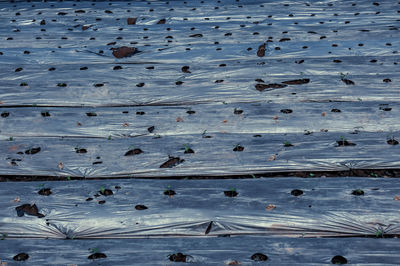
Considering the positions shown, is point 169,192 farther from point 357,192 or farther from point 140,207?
point 357,192

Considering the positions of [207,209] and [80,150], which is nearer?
[207,209]

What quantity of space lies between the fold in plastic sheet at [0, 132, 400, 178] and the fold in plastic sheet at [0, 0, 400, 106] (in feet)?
2.52

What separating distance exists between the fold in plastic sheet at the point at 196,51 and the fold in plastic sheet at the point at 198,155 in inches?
30.3

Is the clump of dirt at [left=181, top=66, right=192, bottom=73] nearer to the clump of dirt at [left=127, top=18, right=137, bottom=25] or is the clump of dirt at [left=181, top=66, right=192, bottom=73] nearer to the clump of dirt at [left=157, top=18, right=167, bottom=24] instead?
the clump of dirt at [left=157, top=18, right=167, bottom=24]

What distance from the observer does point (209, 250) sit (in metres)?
2.35

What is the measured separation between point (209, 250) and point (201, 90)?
223 centimetres

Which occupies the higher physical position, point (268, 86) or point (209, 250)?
point (268, 86)

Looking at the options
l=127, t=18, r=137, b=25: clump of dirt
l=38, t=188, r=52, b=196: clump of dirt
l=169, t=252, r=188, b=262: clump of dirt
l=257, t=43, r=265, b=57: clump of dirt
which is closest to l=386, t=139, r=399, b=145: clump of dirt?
l=169, t=252, r=188, b=262: clump of dirt

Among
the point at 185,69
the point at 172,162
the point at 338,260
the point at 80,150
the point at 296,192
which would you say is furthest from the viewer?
the point at 185,69

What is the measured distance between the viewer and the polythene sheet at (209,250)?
7.47 ft

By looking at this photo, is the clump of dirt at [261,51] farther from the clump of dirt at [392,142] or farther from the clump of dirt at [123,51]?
the clump of dirt at [392,142]

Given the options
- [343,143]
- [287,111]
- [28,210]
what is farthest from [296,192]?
[28,210]

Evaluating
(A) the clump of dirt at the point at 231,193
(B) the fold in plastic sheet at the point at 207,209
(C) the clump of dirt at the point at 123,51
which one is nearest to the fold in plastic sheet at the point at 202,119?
(B) the fold in plastic sheet at the point at 207,209

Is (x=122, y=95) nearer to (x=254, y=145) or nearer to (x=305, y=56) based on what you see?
(x=254, y=145)
